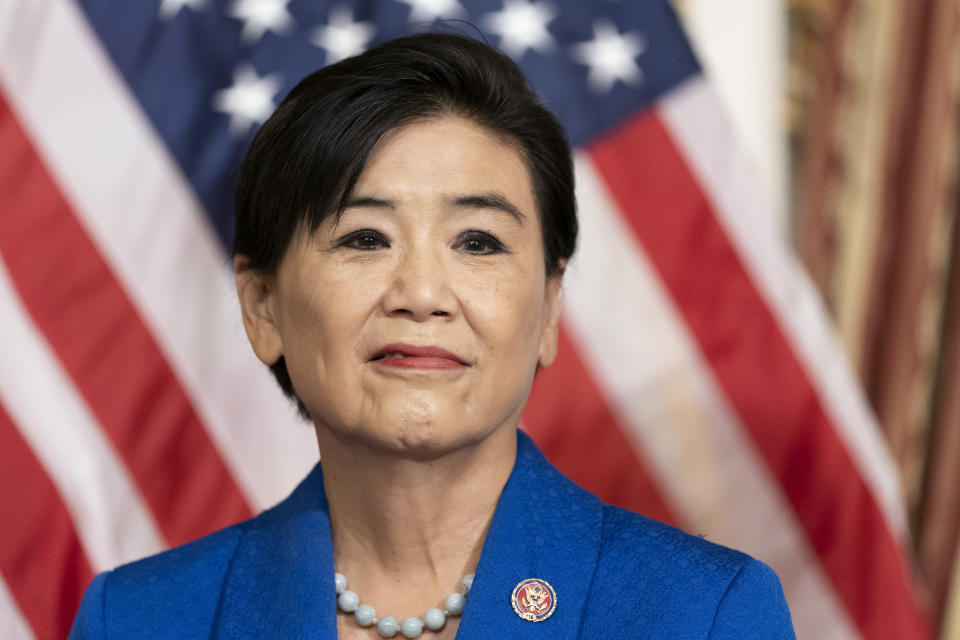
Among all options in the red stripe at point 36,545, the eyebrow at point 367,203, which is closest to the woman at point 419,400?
the eyebrow at point 367,203

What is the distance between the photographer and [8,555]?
6.91ft

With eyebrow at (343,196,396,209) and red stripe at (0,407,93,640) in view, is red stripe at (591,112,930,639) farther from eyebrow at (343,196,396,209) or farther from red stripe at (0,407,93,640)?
red stripe at (0,407,93,640)

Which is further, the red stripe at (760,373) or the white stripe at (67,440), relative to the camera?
the red stripe at (760,373)

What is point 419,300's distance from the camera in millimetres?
1353

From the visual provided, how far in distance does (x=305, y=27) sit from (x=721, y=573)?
1.52 meters

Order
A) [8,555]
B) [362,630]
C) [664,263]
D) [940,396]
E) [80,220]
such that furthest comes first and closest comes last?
[940,396] → [664,263] → [80,220] → [8,555] → [362,630]

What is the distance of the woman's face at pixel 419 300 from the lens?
136 cm

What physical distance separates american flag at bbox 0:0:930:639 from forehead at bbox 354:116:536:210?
2.60 feet

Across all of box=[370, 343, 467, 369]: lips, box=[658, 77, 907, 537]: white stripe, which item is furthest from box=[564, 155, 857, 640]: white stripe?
box=[370, 343, 467, 369]: lips

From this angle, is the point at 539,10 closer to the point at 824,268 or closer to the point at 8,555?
the point at 824,268

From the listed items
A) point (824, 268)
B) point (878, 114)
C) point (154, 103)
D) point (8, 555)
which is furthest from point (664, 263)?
point (8, 555)

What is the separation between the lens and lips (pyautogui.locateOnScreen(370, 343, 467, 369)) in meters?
1.36

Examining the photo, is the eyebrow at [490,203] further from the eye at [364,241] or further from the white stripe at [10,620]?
the white stripe at [10,620]

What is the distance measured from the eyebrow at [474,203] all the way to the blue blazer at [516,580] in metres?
0.32
